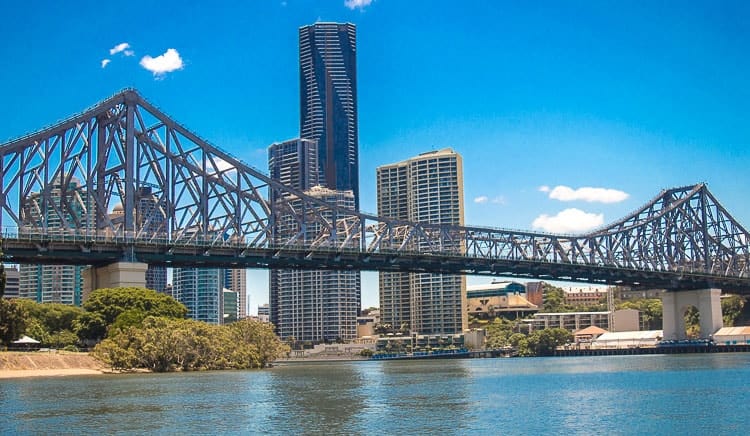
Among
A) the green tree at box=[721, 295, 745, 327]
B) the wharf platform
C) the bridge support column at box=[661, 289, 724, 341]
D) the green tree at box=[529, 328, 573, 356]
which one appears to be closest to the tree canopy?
the wharf platform

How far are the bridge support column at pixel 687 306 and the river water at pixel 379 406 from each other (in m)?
86.2

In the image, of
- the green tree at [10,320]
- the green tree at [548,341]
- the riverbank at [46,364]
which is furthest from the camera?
the green tree at [548,341]

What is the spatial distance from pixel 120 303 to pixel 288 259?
867 inches

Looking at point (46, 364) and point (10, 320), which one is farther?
point (46, 364)

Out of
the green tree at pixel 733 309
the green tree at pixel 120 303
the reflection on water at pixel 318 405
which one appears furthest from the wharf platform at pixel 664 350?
the reflection on water at pixel 318 405

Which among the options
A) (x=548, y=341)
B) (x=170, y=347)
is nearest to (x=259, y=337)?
(x=170, y=347)

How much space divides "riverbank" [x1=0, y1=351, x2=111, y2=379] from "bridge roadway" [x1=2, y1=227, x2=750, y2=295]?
34.9 feet

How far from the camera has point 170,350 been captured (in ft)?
266

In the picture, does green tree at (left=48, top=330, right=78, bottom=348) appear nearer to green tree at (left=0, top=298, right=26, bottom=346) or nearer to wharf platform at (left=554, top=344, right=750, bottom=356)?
green tree at (left=0, top=298, right=26, bottom=346)

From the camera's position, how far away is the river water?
3831cm

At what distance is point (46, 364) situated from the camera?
3046 inches

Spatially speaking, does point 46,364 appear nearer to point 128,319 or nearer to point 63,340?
point 128,319

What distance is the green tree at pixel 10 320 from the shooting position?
2960 inches

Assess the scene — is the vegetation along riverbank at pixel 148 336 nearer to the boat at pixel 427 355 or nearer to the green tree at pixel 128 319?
the green tree at pixel 128 319
